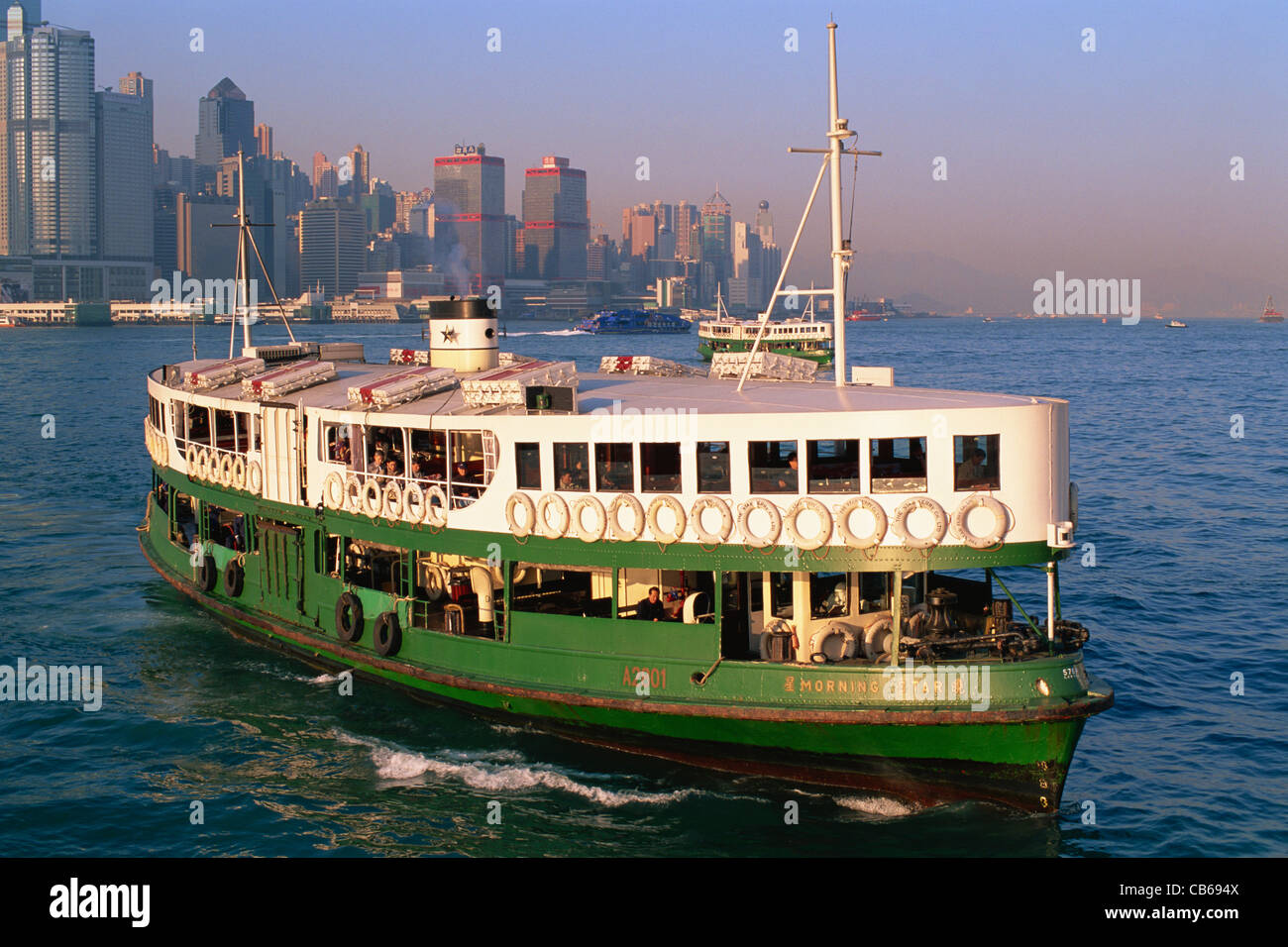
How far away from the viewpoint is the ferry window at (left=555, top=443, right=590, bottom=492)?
18562 millimetres

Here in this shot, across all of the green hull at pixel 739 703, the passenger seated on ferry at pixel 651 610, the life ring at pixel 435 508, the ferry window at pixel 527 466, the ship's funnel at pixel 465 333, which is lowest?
the green hull at pixel 739 703

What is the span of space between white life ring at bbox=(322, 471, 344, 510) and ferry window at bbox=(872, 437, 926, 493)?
910 centimetres

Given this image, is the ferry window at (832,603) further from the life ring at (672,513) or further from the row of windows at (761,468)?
the life ring at (672,513)

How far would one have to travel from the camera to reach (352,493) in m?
21.4

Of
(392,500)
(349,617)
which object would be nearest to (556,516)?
(392,500)

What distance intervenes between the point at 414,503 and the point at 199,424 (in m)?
10.6

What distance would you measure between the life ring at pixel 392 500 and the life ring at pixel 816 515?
6.85 m

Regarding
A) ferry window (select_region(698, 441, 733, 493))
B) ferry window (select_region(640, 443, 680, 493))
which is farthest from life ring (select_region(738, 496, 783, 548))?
ferry window (select_region(640, 443, 680, 493))

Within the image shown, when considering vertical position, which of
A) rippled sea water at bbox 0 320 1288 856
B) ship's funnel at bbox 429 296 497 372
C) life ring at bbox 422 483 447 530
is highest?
ship's funnel at bbox 429 296 497 372

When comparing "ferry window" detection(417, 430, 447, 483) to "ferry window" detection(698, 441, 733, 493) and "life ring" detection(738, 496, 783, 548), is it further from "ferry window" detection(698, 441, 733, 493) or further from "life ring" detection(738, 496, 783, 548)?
"life ring" detection(738, 496, 783, 548)

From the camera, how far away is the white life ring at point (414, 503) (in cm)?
2019

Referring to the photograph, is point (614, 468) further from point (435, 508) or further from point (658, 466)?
point (435, 508)

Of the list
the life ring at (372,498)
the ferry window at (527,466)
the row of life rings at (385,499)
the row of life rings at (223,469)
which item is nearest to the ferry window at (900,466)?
the ferry window at (527,466)
